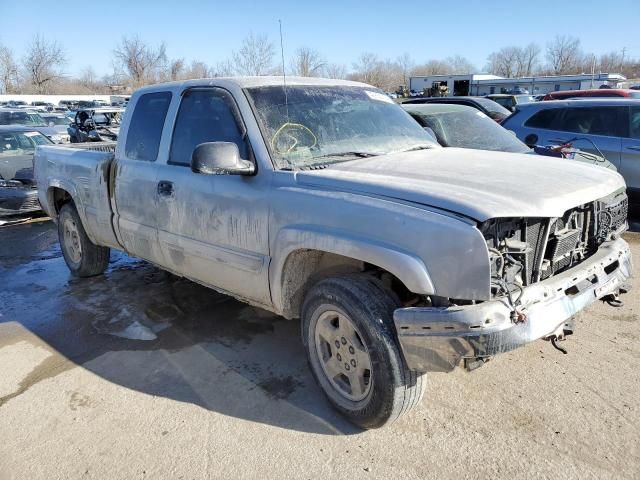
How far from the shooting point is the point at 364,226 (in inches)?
105

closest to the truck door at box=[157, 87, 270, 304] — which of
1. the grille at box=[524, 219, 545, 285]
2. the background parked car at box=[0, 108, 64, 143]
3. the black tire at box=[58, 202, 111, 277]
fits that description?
the grille at box=[524, 219, 545, 285]

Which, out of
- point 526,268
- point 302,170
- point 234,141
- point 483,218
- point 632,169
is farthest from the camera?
point 632,169

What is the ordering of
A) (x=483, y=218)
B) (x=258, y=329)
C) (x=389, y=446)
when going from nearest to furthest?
1. (x=483, y=218)
2. (x=389, y=446)
3. (x=258, y=329)

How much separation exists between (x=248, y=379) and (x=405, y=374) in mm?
1264

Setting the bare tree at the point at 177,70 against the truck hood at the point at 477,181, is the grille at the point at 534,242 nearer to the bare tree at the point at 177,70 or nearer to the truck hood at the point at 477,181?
the truck hood at the point at 477,181

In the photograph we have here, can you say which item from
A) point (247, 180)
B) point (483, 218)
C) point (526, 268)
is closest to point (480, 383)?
point (526, 268)

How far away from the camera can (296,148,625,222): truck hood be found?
2.51 meters

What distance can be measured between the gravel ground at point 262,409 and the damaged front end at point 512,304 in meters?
0.53

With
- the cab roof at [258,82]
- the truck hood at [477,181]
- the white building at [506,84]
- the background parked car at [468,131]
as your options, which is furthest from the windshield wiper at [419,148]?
the white building at [506,84]

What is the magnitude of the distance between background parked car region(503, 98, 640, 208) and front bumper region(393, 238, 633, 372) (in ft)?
15.9

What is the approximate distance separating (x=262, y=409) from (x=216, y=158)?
1.53m

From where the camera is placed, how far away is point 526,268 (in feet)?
8.63

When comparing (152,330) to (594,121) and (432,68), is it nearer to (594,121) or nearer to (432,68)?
(594,121)

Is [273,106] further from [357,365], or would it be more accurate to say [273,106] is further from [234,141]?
[357,365]
